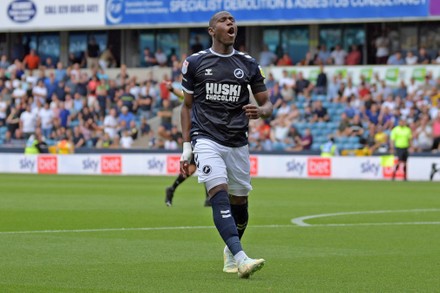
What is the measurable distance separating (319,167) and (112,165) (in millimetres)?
7550

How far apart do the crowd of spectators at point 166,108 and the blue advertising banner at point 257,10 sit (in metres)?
→ 1.60

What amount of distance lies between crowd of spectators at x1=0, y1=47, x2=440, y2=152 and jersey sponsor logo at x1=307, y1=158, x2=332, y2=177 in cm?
114

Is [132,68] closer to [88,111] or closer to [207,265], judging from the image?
[88,111]

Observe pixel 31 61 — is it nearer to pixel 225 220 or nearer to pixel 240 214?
pixel 240 214

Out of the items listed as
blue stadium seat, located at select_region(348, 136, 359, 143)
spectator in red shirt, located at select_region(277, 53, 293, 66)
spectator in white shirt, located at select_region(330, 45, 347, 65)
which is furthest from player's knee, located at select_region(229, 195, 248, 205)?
spectator in red shirt, located at select_region(277, 53, 293, 66)

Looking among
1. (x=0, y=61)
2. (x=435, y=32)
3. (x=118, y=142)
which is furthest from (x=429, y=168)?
(x=0, y=61)

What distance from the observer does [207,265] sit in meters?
10.7

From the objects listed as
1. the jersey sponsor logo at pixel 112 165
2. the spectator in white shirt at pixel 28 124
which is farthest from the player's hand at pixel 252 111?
the spectator in white shirt at pixel 28 124

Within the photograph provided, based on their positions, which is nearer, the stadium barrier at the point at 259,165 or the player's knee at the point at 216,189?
the player's knee at the point at 216,189

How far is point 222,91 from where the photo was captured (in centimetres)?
1016

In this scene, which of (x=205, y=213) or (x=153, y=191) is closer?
(x=205, y=213)

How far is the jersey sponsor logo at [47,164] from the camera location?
3944 cm

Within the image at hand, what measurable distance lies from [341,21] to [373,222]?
24.8 m

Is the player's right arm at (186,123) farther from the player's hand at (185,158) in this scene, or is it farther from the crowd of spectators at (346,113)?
the crowd of spectators at (346,113)
